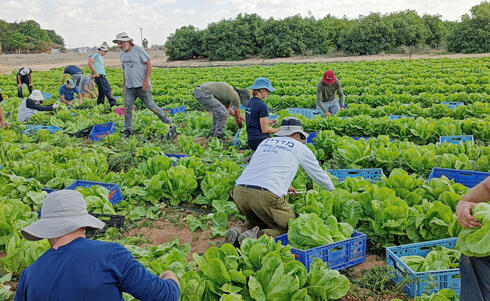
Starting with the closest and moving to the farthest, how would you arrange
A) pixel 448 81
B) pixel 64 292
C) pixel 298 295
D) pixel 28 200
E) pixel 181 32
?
pixel 64 292
pixel 298 295
pixel 28 200
pixel 448 81
pixel 181 32

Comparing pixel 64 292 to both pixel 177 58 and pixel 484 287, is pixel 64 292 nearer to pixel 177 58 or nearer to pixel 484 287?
pixel 484 287

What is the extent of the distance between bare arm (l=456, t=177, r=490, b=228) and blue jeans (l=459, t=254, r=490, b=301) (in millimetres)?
199

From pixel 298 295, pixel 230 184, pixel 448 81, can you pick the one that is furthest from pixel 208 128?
pixel 448 81

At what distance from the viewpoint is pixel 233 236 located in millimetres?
3850

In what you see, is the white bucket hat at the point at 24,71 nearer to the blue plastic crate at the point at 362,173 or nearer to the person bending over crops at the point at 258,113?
the person bending over crops at the point at 258,113

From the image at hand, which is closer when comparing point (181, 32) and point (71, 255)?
point (71, 255)

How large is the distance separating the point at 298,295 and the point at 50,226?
1698 mm

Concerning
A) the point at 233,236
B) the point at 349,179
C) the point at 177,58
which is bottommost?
the point at 233,236

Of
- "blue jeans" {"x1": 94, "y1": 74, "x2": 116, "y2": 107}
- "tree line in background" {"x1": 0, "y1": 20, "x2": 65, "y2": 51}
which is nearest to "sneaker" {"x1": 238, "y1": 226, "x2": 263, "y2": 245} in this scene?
"blue jeans" {"x1": 94, "y1": 74, "x2": 116, "y2": 107}

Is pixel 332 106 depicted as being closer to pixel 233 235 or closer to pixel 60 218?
pixel 233 235

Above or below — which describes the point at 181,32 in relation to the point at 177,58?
above

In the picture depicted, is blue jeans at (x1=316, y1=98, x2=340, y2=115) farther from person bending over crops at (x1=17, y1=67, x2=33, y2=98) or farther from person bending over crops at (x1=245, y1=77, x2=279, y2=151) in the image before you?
person bending over crops at (x1=17, y1=67, x2=33, y2=98)

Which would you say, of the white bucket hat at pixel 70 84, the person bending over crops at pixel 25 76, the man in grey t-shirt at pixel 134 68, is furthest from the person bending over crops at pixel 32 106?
the person bending over crops at pixel 25 76

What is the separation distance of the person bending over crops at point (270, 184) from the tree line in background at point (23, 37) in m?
81.6
